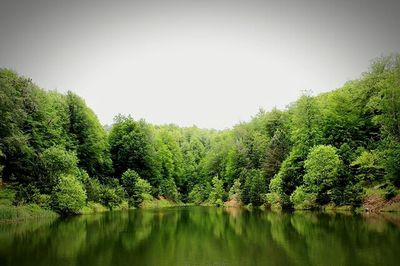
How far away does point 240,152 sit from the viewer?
257 feet

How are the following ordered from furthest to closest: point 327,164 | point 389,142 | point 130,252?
point 327,164 → point 389,142 → point 130,252

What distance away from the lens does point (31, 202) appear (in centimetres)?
3738

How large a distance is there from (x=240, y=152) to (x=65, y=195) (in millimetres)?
44425

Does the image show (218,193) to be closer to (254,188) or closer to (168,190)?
(168,190)

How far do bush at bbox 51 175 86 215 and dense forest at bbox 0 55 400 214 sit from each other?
11 cm

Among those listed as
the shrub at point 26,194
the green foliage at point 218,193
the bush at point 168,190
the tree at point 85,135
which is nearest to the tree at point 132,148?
the bush at point 168,190

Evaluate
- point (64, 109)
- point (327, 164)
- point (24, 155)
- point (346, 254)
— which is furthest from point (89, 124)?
point (346, 254)

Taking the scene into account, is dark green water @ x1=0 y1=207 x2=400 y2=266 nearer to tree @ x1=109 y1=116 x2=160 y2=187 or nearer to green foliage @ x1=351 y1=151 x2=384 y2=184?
green foliage @ x1=351 y1=151 x2=384 y2=184

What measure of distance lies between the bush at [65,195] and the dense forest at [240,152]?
107 millimetres

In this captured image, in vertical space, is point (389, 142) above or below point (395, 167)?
above

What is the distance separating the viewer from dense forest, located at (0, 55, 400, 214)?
37031mm

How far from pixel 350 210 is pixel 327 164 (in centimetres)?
542

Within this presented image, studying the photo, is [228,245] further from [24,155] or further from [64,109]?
[64,109]

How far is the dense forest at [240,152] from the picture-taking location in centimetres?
3703
